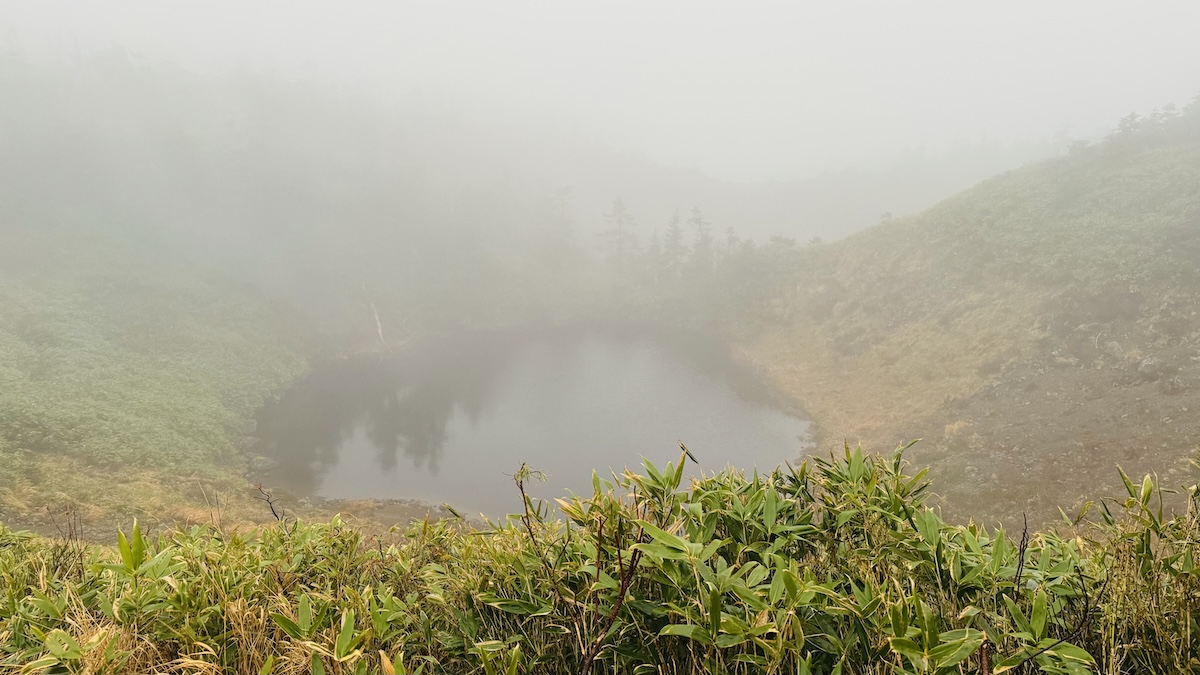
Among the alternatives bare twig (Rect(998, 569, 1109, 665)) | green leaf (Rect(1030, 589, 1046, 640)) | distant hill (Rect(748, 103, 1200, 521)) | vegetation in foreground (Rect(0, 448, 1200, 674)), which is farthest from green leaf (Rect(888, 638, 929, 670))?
distant hill (Rect(748, 103, 1200, 521))

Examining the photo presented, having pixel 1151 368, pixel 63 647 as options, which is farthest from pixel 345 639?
pixel 1151 368

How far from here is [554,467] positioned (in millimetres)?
19906

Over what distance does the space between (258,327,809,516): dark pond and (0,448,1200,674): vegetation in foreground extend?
585 inches

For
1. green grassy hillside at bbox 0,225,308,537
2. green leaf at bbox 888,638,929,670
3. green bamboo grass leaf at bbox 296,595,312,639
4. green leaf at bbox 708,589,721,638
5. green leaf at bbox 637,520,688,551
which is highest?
green leaf at bbox 637,520,688,551

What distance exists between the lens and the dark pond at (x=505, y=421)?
19.3 meters

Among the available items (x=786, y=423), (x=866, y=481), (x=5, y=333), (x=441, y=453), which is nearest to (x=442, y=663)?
(x=866, y=481)

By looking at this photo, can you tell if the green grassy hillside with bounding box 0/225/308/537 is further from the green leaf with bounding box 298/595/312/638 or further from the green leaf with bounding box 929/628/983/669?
the green leaf with bounding box 929/628/983/669

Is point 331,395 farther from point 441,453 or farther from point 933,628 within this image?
point 933,628

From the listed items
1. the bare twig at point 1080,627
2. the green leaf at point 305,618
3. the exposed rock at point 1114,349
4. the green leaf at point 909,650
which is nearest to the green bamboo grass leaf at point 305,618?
the green leaf at point 305,618

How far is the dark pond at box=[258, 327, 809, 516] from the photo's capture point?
1933cm

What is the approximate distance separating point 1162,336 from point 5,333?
46.7 m

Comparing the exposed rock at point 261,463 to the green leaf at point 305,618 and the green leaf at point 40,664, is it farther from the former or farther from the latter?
the green leaf at point 305,618

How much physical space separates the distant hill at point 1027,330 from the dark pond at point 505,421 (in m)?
3.80

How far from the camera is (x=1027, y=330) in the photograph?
2238 centimetres
